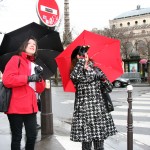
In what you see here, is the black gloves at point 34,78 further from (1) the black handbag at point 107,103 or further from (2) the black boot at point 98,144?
(2) the black boot at point 98,144

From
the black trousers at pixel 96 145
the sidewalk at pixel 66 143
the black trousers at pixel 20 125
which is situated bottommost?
the sidewalk at pixel 66 143

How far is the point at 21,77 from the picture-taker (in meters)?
3.96

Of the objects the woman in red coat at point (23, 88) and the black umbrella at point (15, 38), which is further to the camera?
the black umbrella at point (15, 38)

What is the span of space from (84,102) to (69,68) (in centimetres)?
48

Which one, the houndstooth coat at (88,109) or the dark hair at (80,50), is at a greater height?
the dark hair at (80,50)

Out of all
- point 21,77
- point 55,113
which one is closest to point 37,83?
point 21,77

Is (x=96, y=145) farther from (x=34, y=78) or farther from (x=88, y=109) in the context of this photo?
(x=34, y=78)

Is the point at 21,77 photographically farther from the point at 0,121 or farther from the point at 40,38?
the point at 0,121

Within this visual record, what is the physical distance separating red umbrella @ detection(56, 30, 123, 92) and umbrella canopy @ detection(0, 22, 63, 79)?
A: 0.74 m

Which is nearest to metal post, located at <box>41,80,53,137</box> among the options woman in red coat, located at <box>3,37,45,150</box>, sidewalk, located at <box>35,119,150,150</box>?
sidewalk, located at <box>35,119,150,150</box>

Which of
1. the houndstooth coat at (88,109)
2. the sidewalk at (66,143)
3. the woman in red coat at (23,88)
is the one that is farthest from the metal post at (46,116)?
the houndstooth coat at (88,109)

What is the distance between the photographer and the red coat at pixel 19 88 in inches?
156

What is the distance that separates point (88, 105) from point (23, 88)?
804 millimetres

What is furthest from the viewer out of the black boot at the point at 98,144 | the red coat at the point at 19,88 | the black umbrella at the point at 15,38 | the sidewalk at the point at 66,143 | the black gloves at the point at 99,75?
the sidewalk at the point at 66,143
